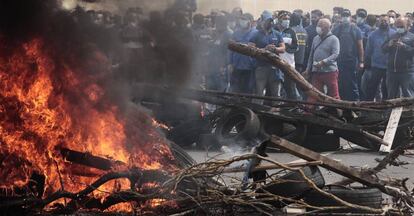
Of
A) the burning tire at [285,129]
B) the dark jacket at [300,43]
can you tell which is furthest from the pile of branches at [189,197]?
the dark jacket at [300,43]

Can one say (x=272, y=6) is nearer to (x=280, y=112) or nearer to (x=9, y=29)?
(x=280, y=112)

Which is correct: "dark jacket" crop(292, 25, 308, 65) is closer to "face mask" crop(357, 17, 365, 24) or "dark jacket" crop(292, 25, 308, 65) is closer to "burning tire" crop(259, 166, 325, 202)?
"face mask" crop(357, 17, 365, 24)

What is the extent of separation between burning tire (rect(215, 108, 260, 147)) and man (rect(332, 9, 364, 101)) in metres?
4.97

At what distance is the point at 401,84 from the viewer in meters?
15.3

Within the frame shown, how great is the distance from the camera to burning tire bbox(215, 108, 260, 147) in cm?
1124

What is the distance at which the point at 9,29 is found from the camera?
655cm

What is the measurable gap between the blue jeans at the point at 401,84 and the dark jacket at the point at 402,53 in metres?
0.10

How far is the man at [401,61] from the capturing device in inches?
597

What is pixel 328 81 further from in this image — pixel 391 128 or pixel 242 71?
pixel 391 128

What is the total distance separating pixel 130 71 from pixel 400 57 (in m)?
9.30

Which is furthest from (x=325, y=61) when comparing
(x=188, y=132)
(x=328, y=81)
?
(x=188, y=132)

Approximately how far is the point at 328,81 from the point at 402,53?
158 centimetres

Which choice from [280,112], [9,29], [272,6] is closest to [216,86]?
[280,112]

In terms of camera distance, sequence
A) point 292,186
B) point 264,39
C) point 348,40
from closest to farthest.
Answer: point 292,186 → point 264,39 → point 348,40
